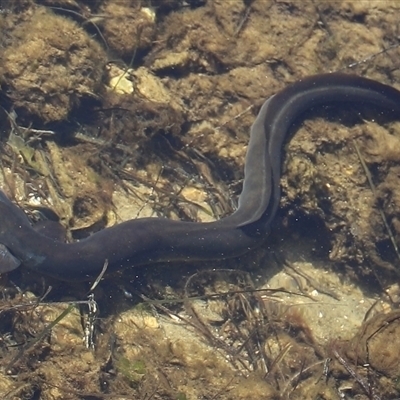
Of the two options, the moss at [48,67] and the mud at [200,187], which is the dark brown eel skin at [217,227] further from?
the moss at [48,67]

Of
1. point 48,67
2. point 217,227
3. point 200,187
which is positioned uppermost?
point 48,67

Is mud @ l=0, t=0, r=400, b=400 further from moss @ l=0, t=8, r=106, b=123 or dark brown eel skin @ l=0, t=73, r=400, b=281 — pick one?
dark brown eel skin @ l=0, t=73, r=400, b=281

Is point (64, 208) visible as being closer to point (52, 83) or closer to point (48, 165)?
point (48, 165)

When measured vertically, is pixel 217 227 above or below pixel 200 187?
below

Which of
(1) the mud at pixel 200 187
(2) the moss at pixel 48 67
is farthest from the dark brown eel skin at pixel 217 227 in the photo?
(2) the moss at pixel 48 67

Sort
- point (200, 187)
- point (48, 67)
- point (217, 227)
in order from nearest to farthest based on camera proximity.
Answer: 1. point (217, 227)
2. point (48, 67)
3. point (200, 187)

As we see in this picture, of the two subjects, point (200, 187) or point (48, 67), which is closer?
point (48, 67)

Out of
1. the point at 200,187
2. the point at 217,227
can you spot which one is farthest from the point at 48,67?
the point at 217,227

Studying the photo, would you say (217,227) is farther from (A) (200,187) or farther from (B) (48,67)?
(B) (48,67)
